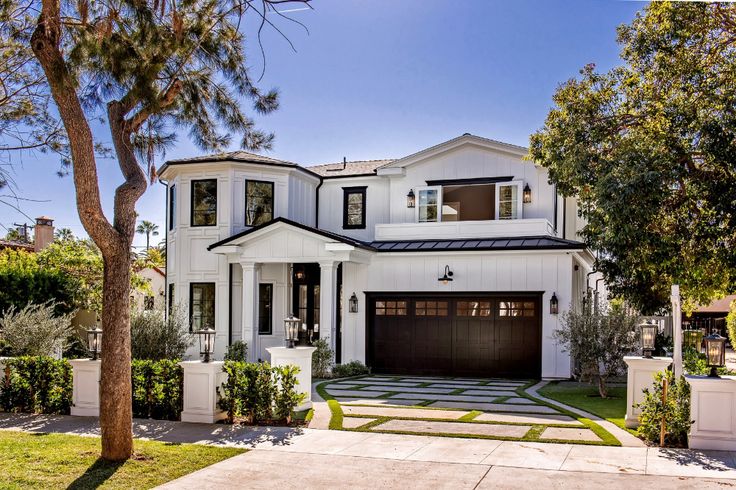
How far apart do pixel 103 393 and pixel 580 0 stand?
9.16 meters

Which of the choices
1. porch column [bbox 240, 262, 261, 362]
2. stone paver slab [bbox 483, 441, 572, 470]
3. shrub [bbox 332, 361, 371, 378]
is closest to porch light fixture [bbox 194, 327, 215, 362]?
stone paver slab [bbox 483, 441, 572, 470]

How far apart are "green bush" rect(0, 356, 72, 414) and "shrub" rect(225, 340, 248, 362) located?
23.6ft

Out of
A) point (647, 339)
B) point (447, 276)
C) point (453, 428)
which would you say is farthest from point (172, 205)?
point (647, 339)

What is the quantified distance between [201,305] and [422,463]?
553 inches

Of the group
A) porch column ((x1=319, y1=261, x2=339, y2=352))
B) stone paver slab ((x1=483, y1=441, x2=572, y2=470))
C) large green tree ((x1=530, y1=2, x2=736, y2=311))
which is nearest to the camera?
stone paver slab ((x1=483, y1=441, x2=572, y2=470))

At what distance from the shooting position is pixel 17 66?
10.1 meters

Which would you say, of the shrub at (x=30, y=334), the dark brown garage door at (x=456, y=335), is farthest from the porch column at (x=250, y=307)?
the shrub at (x=30, y=334)

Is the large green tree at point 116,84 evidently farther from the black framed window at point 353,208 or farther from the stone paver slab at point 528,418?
the black framed window at point 353,208

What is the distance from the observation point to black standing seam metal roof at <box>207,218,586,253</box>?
59.5 feet

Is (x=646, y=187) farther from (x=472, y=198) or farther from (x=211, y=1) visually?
(x=472, y=198)

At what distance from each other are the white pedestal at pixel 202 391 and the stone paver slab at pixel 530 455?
451 centimetres

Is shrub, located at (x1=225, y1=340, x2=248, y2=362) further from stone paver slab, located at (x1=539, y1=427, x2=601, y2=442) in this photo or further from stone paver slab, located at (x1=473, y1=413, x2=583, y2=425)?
stone paver slab, located at (x1=539, y1=427, x2=601, y2=442)

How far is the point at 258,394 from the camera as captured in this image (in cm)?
1092

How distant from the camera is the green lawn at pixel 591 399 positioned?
11.9 m
